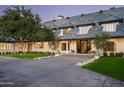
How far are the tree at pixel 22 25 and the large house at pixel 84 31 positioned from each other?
2132 mm

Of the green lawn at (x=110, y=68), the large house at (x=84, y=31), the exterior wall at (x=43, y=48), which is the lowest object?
the green lawn at (x=110, y=68)

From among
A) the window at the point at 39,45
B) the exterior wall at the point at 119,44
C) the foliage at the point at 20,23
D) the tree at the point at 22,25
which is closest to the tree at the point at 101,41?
the exterior wall at the point at 119,44

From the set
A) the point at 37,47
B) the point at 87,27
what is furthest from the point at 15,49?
the point at 87,27

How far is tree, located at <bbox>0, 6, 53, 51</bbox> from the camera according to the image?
28.1 meters

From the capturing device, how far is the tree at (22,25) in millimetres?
28062

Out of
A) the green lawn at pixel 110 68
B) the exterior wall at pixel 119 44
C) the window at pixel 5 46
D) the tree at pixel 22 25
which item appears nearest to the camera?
the green lawn at pixel 110 68

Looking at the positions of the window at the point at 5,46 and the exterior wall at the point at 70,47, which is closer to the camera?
the exterior wall at the point at 70,47

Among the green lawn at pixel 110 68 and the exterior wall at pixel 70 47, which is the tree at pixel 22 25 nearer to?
the exterior wall at pixel 70 47

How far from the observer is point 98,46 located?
21828 millimetres
